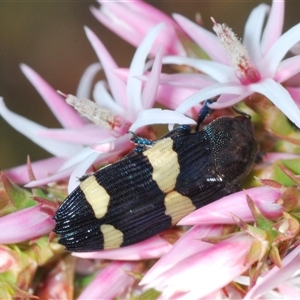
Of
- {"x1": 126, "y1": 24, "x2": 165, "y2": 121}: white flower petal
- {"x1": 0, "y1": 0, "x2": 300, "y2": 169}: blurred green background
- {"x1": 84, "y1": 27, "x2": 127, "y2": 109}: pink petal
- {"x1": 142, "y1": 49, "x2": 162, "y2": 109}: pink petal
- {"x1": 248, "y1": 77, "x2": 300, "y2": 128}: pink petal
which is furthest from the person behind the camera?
{"x1": 0, "y1": 0, "x2": 300, "y2": 169}: blurred green background

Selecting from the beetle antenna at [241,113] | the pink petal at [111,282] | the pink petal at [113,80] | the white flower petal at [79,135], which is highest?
the pink petal at [113,80]

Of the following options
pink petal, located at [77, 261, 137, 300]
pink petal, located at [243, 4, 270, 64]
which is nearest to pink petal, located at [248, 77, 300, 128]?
pink petal, located at [243, 4, 270, 64]

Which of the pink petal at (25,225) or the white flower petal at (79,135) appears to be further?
the white flower petal at (79,135)

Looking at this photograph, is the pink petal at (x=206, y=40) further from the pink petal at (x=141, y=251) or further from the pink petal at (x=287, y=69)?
the pink petal at (x=141, y=251)

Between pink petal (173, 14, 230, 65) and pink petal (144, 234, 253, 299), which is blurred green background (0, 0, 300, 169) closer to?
pink petal (173, 14, 230, 65)

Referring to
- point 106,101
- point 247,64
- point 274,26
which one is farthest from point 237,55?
point 106,101

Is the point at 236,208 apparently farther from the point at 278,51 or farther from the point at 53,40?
the point at 53,40

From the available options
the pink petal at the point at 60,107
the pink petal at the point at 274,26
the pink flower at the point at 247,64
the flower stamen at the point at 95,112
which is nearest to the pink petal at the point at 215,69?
the pink flower at the point at 247,64
